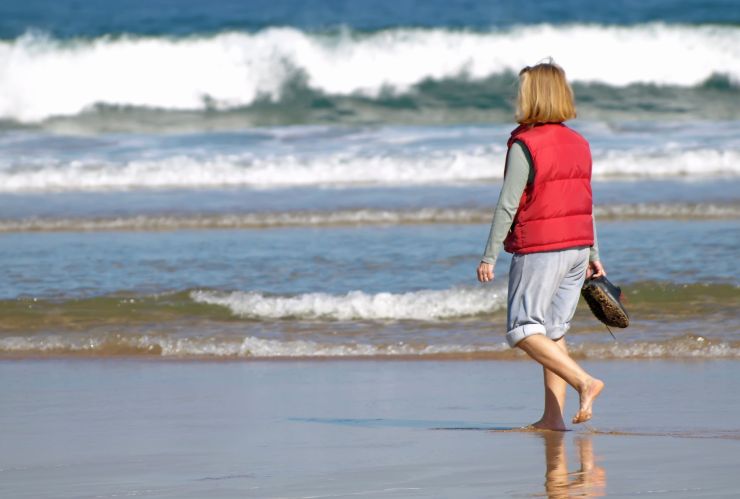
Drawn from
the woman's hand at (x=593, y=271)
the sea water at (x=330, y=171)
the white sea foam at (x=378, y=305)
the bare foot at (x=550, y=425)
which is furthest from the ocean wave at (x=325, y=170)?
the bare foot at (x=550, y=425)

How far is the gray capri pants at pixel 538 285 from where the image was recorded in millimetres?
4812

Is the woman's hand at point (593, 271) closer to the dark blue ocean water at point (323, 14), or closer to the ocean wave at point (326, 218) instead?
the ocean wave at point (326, 218)

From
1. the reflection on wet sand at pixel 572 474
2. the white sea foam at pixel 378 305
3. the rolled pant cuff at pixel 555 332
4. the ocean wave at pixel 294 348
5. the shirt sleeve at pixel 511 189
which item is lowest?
the reflection on wet sand at pixel 572 474

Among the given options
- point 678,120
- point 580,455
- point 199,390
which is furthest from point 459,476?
point 678,120

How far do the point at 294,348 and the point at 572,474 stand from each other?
293 cm

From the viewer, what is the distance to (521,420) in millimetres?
5336

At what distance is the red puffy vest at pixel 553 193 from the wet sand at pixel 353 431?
2.41 ft

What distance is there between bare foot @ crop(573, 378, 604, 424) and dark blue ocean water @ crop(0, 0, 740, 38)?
796 inches

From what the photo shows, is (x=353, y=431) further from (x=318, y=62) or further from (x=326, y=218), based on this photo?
(x=318, y=62)

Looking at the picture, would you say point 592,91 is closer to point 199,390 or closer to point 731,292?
point 731,292

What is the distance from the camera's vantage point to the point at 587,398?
4.82 metres

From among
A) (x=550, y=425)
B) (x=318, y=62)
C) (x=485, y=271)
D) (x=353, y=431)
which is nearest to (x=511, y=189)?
(x=485, y=271)

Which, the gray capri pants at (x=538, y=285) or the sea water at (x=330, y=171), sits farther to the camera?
the sea water at (x=330, y=171)

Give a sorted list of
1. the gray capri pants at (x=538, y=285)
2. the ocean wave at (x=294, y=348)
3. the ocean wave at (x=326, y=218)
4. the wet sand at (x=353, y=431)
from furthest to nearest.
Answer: the ocean wave at (x=326, y=218) → the ocean wave at (x=294, y=348) → the gray capri pants at (x=538, y=285) → the wet sand at (x=353, y=431)
